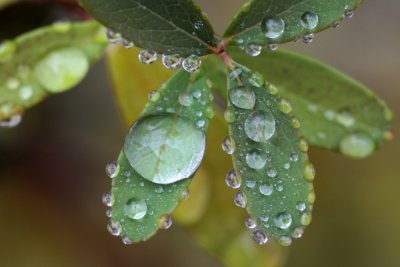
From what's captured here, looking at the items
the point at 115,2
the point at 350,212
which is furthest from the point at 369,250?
the point at 115,2

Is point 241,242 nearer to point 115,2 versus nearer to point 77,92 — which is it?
point 115,2

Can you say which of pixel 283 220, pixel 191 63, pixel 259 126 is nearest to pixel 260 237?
pixel 283 220

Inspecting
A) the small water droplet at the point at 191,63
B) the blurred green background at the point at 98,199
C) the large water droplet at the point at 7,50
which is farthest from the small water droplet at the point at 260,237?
the blurred green background at the point at 98,199

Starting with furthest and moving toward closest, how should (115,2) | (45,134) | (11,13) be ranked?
(45,134) < (11,13) < (115,2)

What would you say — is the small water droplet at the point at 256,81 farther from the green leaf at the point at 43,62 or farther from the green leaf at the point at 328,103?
the green leaf at the point at 43,62

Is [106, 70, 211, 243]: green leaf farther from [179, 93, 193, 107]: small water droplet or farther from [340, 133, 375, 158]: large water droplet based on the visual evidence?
→ [340, 133, 375, 158]: large water droplet
